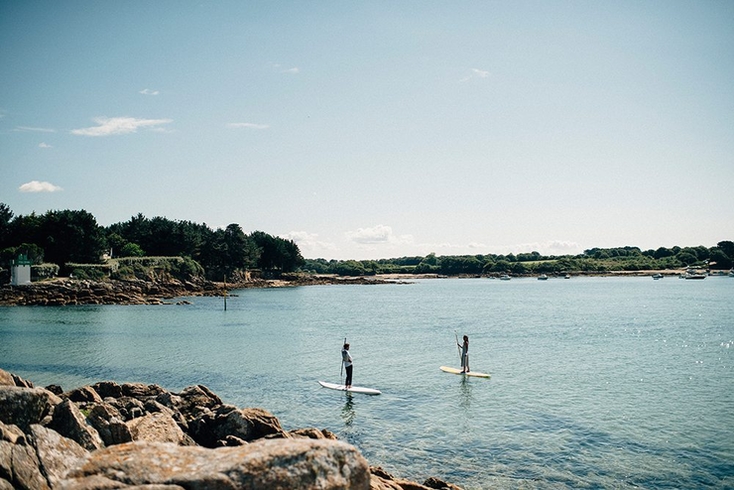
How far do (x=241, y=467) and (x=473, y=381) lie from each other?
2534 cm

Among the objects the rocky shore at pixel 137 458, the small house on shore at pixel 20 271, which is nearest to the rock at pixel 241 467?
the rocky shore at pixel 137 458

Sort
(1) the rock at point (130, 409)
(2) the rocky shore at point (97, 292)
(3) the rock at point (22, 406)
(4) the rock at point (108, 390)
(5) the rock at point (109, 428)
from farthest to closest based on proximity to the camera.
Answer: (2) the rocky shore at point (97, 292) < (4) the rock at point (108, 390) < (1) the rock at point (130, 409) < (5) the rock at point (109, 428) < (3) the rock at point (22, 406)

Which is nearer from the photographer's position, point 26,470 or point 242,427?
point 26,470

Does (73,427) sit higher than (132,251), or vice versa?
(132,251)

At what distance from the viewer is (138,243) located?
150 meters

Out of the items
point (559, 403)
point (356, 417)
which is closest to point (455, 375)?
point (559, 403)

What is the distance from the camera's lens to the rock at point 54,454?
8398 mm

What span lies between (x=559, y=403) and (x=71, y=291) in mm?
85800

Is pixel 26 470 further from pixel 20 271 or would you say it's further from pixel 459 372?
pixel 20 271

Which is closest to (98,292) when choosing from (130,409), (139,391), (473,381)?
(139,391)

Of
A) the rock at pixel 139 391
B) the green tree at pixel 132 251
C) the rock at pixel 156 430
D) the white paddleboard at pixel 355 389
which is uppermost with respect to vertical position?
the green tree at pixel 132 251

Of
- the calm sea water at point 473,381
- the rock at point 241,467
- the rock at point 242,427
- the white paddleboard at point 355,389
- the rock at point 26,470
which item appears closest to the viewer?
the rock at point 241,467

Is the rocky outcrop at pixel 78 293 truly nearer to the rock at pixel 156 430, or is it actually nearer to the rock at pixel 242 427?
the rock at pixel 242 427

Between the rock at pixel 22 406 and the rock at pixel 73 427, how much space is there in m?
0.31
